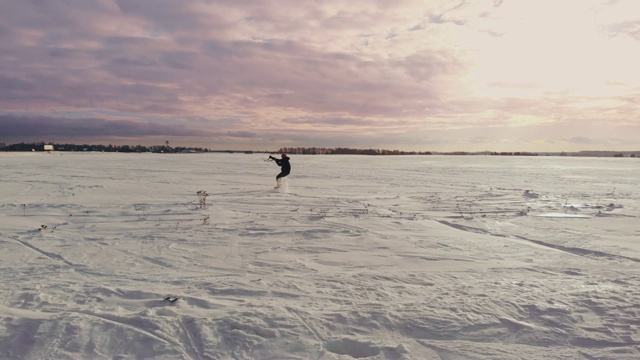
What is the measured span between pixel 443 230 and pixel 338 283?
448 cm

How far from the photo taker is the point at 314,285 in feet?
17.7

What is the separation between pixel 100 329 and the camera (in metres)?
4.02

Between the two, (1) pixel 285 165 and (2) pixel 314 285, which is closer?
(2) pixel 314 285

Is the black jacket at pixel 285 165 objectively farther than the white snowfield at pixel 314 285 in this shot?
Yes

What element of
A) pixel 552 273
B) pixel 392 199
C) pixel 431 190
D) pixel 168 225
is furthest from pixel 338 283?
pixel 431 190

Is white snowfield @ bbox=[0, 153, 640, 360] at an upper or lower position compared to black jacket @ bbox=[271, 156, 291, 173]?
lower

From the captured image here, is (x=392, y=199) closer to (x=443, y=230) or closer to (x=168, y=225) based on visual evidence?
(x=443, y=230)

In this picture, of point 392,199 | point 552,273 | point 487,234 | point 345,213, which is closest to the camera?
point 552,273

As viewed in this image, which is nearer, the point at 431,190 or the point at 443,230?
the point at 443,230

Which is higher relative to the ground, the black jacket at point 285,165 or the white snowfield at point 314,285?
the black jacket at point 285,165

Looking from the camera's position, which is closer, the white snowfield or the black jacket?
the white snowfield

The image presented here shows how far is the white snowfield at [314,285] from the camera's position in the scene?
387 cm

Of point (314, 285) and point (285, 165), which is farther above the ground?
point (285, 165)

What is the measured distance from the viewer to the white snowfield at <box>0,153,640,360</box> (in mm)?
3867
